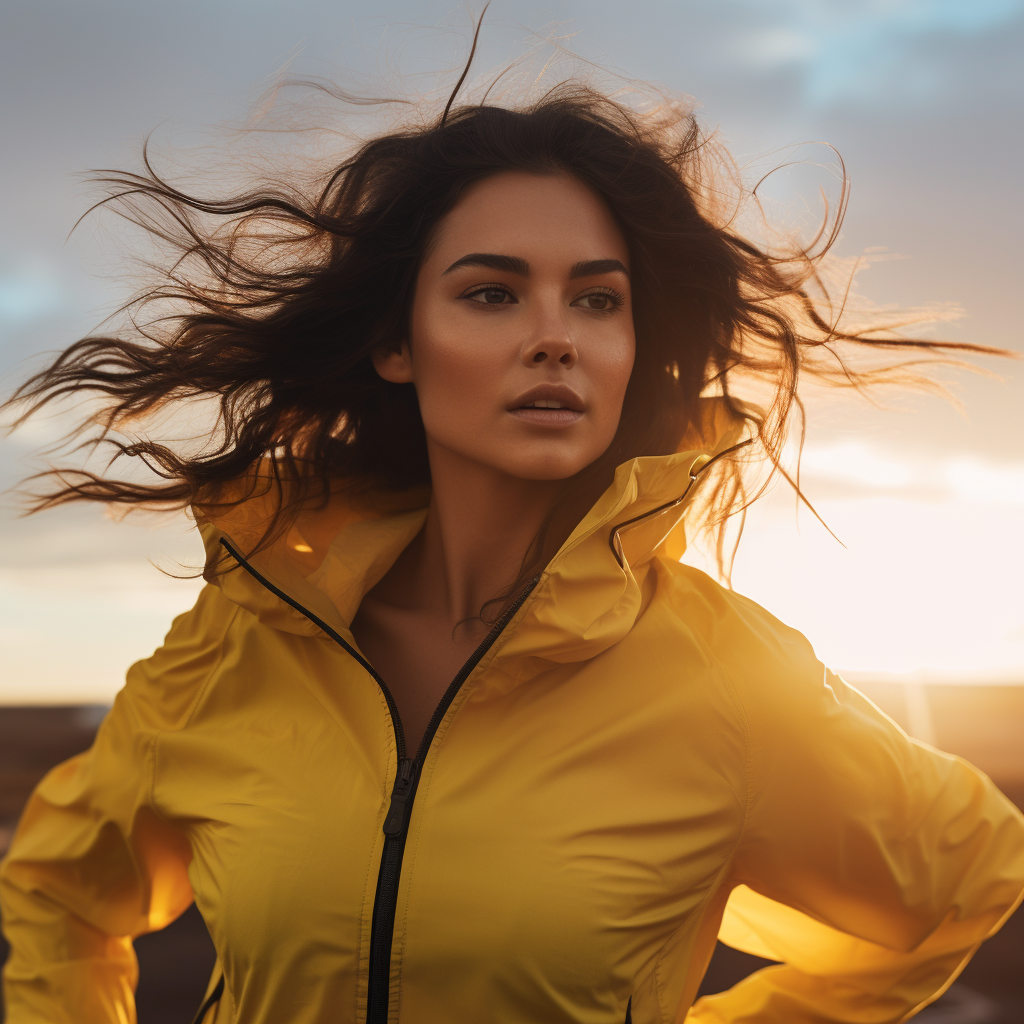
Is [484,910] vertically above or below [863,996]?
above

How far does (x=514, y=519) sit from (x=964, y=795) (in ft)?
3.58

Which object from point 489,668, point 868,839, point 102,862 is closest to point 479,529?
point 489,668

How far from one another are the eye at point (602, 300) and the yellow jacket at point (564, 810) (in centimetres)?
40

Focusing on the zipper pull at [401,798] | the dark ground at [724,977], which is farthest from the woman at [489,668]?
the dark ground at [724,977]

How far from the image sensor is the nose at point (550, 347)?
5.31ft

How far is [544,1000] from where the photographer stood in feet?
4.66

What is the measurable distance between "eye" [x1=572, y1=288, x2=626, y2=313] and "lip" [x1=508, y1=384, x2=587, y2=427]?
236 mm

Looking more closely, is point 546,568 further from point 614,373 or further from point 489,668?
point 614,373

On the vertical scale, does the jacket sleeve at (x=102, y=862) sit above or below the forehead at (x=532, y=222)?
below

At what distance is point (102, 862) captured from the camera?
6.63ft

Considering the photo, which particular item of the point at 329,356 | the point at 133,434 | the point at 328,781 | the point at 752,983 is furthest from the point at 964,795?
the point at 133,434

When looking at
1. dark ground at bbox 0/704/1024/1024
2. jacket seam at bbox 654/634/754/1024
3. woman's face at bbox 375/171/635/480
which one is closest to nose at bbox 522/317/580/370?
woman's face at bbox 375/171/635/480

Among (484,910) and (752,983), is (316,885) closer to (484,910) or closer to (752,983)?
(484,910)

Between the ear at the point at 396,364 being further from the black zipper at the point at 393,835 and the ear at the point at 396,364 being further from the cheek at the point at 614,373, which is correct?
the black zipper at the point at 393,835
